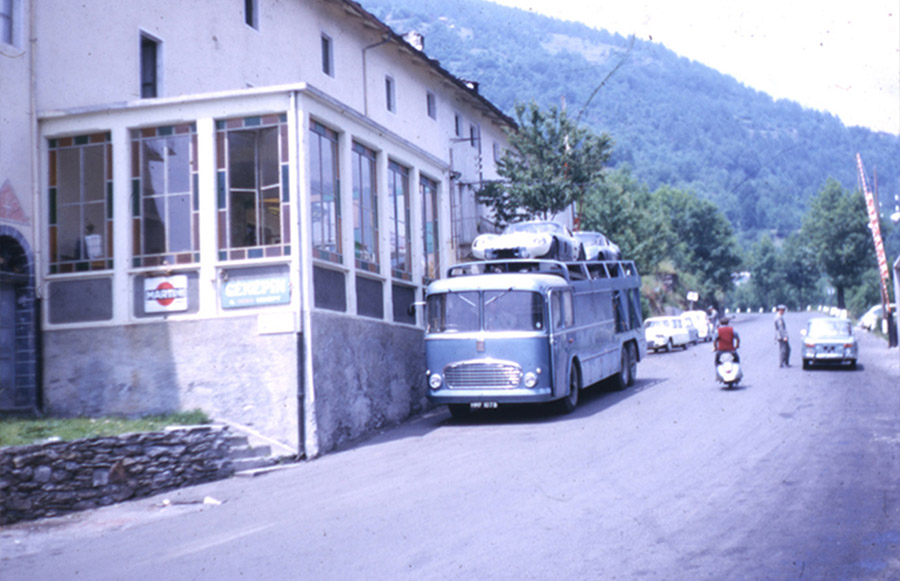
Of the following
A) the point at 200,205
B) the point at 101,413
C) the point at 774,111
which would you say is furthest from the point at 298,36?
Result: the point at 774,111

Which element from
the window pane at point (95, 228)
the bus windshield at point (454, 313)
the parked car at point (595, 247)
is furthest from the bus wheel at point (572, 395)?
the window pane at point (95, 228)

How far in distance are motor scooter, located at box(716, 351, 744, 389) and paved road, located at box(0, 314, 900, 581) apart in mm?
4256

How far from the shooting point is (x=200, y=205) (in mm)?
15719

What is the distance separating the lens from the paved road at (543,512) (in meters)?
7.58

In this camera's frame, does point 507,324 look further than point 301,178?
Yes

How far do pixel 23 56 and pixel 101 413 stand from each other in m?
6.11

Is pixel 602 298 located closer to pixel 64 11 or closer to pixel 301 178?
pixel 301 178

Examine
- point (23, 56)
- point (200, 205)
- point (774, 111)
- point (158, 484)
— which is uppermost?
point (774, 111)

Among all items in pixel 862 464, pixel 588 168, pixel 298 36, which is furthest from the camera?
pixel 588 168

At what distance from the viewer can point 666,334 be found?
1612 inches

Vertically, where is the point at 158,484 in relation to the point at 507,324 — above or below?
below

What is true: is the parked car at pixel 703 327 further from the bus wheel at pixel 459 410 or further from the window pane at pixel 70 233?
the window pane at pixel 70 233

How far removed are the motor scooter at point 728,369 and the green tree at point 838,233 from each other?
5489cm

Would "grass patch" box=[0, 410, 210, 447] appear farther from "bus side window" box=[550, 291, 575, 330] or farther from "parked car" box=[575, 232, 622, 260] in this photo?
"parked car" box=[575, 232, 622, 260]
